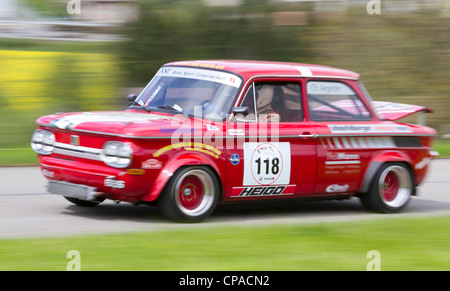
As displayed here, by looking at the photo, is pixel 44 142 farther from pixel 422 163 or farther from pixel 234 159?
pixel 422 163

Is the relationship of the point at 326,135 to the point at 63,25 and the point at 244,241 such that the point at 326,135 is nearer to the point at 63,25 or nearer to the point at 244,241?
A: the point at 244,241

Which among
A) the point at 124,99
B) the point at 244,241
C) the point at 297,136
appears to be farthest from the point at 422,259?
the point at 124,99

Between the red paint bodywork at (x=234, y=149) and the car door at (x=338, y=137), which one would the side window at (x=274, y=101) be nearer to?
the red paint bodywork at (x=234, y=149)

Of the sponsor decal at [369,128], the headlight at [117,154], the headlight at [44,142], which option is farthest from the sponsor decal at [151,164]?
the sponsor decal at [369,128]

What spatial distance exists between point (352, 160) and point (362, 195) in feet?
1.87

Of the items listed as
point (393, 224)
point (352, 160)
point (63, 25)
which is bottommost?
point (393, 224)

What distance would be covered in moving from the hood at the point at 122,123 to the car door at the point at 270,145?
0.63 metres

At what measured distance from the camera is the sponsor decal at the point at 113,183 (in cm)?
760

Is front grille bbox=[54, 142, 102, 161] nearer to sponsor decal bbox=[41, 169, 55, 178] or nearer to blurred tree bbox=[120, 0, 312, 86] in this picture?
sponsor decal bbox=[41, 169, 55, 178]

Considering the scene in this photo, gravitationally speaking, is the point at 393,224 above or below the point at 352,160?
below

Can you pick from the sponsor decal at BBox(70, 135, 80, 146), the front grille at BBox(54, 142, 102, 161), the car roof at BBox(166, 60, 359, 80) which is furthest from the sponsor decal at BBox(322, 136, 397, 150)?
the sponsor decal at BBox(70, 135, 80, 146)

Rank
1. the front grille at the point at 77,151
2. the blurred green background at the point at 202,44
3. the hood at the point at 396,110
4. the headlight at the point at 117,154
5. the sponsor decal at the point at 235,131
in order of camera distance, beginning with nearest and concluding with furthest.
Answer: the headlight at the point at 117,154
the front grille at the point at 77,151
the sponsor decal at the point at 235,131
the hood at the point at 396,110
the blurred green background at the point at 202,44

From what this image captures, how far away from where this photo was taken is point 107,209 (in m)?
8.83

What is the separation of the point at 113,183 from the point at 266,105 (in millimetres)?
1995
